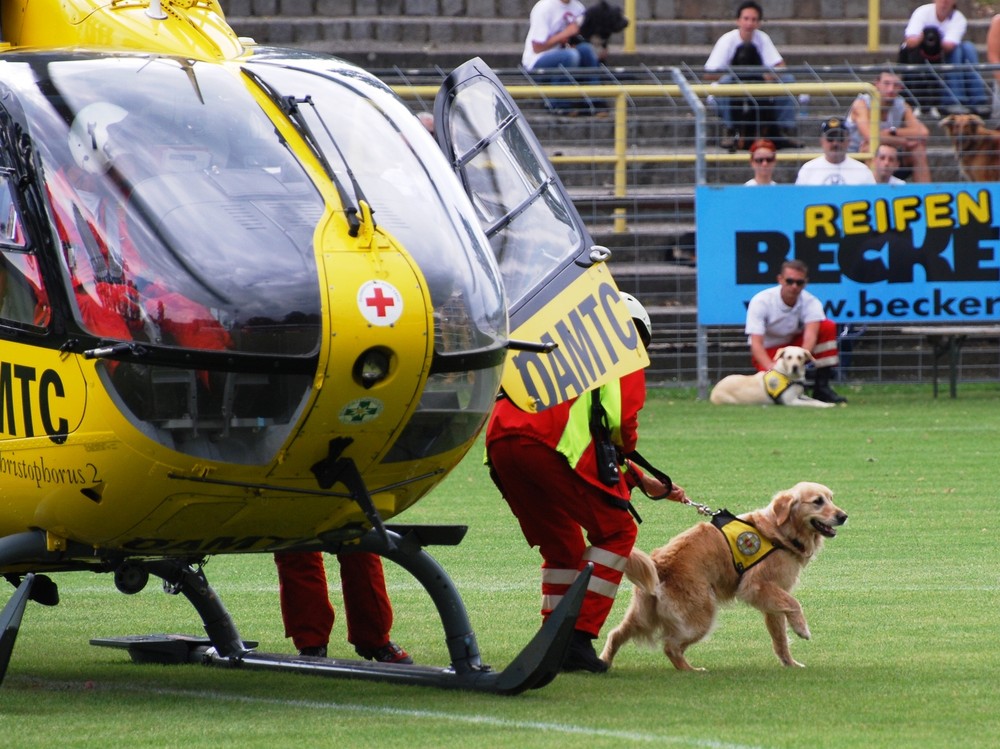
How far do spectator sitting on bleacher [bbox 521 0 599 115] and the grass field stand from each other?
1006cm

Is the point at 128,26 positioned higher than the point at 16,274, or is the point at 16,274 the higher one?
the point at 128,26

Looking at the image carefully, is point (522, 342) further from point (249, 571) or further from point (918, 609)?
point (249, 571)

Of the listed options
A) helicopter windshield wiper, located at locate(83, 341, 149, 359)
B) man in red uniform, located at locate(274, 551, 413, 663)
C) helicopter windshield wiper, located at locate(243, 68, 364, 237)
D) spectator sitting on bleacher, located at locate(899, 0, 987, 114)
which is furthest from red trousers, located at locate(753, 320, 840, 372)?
helicopter windshield wiper, located at locate(83, 341, 149, 359)

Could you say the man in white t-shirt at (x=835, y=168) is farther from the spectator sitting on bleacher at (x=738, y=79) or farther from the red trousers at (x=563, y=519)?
the red trousers at (x=563, y=519)

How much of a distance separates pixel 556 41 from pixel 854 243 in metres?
5.25

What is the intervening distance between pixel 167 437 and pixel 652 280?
619 inches

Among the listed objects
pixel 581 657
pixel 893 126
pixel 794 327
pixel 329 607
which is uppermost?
pixel 893 126

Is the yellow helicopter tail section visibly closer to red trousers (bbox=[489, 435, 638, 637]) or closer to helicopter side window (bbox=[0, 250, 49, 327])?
helicopter side window (bbox=[0, 250, 49, 327])

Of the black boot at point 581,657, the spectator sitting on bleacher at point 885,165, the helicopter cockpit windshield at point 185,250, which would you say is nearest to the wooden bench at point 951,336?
the spectator sitting on bleacher at point 885,165

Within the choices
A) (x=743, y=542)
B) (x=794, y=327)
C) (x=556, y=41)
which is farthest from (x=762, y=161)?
(x=743, y=542)

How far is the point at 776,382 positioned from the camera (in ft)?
64.3

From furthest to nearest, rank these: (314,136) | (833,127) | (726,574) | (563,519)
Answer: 1. (833,127)
2. (726,574)
3. (563,519)
4. (314,136)

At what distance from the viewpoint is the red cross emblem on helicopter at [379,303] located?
6.19m

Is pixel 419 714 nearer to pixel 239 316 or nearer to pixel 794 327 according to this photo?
pixel 239 316
